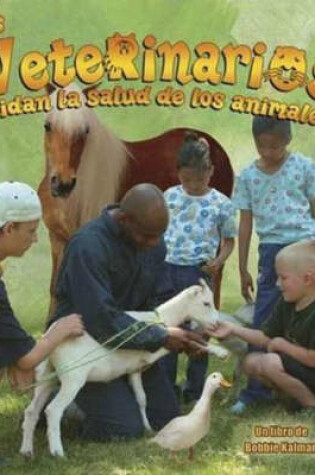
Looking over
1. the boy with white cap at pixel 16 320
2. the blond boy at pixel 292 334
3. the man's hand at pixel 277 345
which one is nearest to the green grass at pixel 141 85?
the blond boy at pixel 292 334

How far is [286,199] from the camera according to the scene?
4.41 meters

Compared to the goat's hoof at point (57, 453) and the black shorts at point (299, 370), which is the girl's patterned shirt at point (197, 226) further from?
the goat's hoof at point (57, 453)

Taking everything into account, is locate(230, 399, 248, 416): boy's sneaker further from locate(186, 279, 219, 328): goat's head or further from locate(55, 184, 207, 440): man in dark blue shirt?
locate(186, 279, 219, 328): goat's head

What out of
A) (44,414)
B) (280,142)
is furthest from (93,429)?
(280,142)

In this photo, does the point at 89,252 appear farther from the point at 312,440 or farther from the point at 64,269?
the point at 312,440

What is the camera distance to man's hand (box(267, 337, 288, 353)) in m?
3.89

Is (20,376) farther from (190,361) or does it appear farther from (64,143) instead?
(64,143)

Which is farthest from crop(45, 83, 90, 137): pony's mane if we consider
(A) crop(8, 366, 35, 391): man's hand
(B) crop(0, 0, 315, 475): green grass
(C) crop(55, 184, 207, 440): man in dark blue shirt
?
(A) crop(8, 366, 35, 391): man's hand

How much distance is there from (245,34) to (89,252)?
1.91 m

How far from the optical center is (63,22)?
5.09m

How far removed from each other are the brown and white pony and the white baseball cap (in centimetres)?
178

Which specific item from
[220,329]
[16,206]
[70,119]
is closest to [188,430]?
[220,329]

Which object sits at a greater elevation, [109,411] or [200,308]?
[200,308]

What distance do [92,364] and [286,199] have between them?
1.28 m
